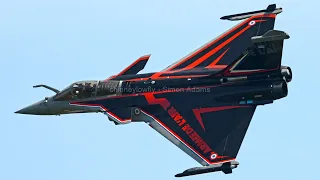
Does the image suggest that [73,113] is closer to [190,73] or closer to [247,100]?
[190,73]

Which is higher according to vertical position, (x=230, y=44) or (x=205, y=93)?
(x=230, y=44)

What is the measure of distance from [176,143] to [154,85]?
2.97m

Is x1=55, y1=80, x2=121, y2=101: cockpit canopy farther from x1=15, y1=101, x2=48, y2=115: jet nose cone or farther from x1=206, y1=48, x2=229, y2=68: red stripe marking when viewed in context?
x1=206, y1=48, x2=229, y2=68: red stripe marking

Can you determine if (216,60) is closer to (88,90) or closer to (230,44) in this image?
(230,44)

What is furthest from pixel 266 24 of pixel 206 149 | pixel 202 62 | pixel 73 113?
pixel 73 113

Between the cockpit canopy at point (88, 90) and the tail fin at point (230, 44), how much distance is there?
2743 mm

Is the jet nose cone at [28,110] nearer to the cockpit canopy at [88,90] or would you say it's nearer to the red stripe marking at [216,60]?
the cockpit canopy at [88,90]

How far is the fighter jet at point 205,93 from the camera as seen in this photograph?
3831cm

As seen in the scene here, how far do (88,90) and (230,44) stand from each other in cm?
703

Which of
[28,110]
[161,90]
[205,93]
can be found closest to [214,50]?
[205,93]

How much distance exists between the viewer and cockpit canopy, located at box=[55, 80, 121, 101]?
41.8 meters

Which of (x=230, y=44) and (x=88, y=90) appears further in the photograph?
(x=88, y=90)

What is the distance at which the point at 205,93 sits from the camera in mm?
39844

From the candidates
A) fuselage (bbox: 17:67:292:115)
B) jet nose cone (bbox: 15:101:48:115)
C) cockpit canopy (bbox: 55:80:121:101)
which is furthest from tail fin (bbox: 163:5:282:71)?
jet nose cone (bbox: 15:101:48:115)
